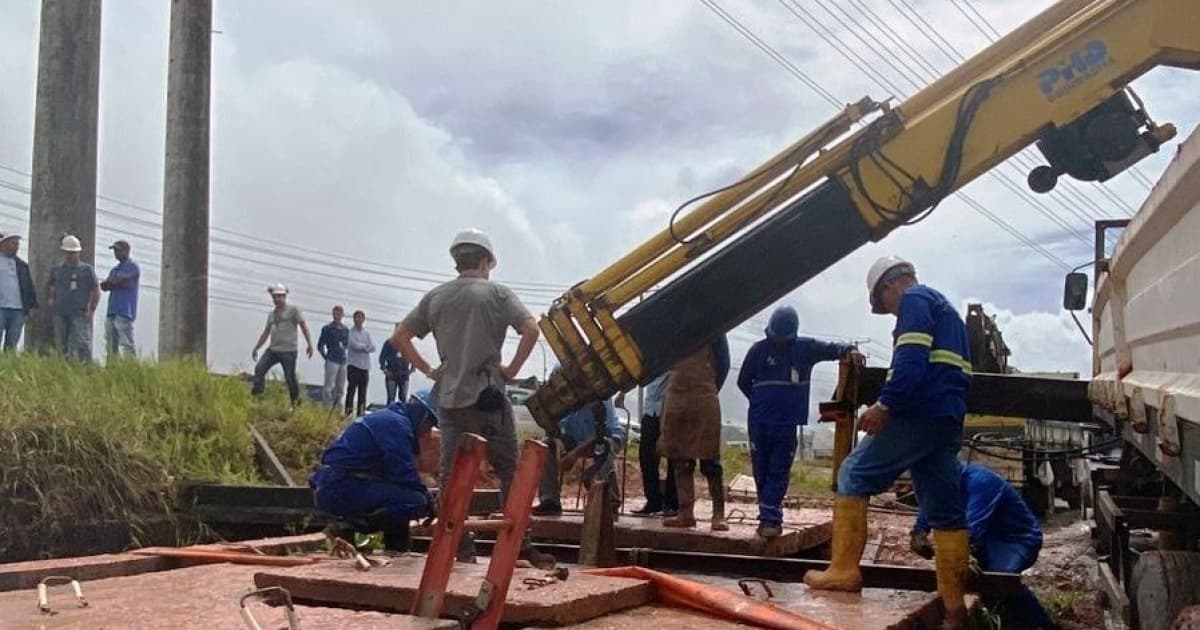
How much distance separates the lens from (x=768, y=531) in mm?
6727

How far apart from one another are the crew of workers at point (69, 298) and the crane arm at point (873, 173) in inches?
240

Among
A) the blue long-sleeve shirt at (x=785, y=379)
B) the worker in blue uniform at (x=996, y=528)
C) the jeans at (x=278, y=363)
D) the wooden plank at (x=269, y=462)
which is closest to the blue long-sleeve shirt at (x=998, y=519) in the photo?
the worker in blue uniform at (x=996, y=528)

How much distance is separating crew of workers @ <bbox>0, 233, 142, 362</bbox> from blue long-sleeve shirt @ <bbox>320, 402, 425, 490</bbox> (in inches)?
201

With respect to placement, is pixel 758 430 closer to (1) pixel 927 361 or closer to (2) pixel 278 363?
(1) pixel 927 361

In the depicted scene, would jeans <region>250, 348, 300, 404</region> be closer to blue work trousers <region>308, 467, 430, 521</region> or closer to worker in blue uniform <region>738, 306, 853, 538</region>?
blue work trousers <region>308, 467, 430, 521</region>

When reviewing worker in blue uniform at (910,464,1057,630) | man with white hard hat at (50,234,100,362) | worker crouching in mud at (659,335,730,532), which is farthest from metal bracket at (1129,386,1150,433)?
man with white hard hat at (50,234,100,362)

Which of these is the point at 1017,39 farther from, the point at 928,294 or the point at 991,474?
the point at 991,474

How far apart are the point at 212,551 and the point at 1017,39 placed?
4732mm

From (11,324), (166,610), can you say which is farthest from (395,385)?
(166,610)

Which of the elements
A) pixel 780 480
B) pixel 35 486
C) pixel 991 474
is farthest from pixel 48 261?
pixel 991 474

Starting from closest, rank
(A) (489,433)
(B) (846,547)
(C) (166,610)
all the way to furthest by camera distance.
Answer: (C) (166,610) → (B) (846,547) → (A) (489,433)

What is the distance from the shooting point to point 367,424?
620cm

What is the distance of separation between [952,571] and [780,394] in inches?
78.7

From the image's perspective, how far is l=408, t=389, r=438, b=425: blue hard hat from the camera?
6277 millimetres
